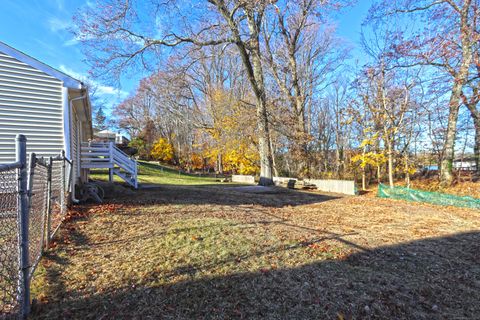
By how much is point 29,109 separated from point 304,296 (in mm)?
7366

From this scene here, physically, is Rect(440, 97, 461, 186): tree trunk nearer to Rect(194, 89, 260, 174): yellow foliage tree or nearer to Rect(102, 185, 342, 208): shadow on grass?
Rect(102, 185, 342, 208): shadow on grass

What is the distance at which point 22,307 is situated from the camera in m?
2.11

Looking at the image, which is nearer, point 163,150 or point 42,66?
point 42,66

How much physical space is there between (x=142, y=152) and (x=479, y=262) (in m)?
41.4

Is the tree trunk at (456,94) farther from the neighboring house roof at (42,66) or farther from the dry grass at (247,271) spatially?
the neighboring house roof at (42,66)

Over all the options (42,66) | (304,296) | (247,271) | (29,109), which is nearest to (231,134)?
(42,66)

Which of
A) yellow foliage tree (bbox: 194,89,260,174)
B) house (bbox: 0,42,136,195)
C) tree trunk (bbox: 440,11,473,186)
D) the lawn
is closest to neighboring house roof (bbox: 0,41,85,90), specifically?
house (bbox: 0,42,136,195)

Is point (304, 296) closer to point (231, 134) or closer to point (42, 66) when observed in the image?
point (42, 66)

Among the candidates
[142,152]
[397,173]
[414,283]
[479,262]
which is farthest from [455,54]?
[142,152]

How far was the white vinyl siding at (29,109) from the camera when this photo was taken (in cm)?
584

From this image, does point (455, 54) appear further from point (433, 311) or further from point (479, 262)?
point (433, 311)

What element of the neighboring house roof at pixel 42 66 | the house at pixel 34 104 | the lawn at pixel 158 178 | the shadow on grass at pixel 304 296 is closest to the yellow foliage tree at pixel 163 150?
the lawn at pixel 158 178

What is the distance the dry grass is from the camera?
2.45 m

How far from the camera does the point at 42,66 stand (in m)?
6.16
